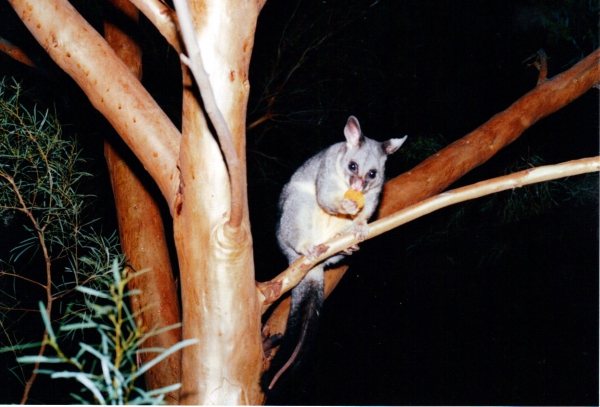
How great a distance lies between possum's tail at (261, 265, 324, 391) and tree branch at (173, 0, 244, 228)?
944 mm

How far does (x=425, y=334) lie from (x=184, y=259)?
338 centimetres

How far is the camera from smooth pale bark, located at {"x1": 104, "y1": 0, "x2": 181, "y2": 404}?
263cm

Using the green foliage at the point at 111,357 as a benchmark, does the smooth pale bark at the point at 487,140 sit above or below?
above

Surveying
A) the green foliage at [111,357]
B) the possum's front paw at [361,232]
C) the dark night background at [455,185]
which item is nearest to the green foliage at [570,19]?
the dark night background at [455,185]

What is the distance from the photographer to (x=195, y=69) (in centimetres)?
109

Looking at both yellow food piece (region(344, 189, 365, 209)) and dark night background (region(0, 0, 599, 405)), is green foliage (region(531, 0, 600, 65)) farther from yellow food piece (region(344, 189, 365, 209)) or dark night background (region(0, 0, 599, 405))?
yellow food piece (region(344, 189, 365, 209))

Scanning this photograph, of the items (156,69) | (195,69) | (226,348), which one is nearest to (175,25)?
(195,69)

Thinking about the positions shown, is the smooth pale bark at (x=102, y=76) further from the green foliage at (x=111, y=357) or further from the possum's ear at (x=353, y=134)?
the possum's ear at (x=353, y=134)

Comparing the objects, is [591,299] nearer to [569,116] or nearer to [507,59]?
[569,116]

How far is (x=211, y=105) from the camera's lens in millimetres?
1118

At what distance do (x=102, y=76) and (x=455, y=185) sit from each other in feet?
9.24

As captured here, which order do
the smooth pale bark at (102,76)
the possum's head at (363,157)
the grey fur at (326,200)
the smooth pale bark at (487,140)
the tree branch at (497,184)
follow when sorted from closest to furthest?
the tree branch at (497,184) < the smooth pale bark at (102,76) < the grey fur at (326,200) < the possum's head at (363,157) < the smooth pale bark at (487,140)

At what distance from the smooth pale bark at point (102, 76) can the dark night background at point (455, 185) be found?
1.63 m

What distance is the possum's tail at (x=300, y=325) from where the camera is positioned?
220 centimetres
